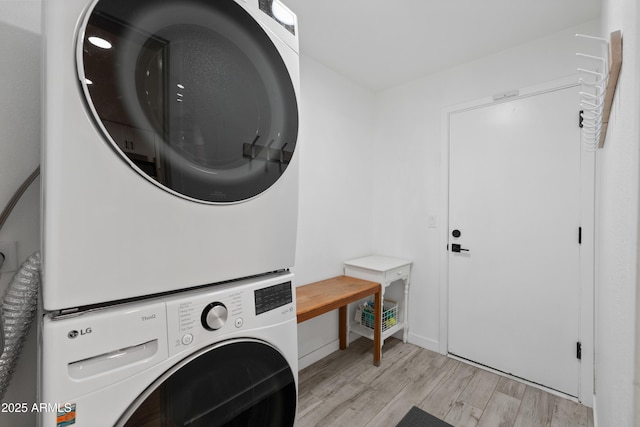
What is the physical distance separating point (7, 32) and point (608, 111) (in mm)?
2009

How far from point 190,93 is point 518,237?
2.32 meters

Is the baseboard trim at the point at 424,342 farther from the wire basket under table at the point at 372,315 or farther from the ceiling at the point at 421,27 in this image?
the ceiling at the point at 421,27

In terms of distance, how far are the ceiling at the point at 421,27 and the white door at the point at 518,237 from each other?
0.44 meters

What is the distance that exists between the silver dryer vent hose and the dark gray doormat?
1771mm

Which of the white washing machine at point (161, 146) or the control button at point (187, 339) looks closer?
the white washing machine at point (161, 146)

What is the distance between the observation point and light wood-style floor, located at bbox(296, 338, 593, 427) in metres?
1.67

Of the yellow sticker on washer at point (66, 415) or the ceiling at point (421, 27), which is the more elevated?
the ceiling at point (421, 27)

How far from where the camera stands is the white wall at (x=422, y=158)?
2158 millimetres

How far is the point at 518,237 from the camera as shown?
207 cm

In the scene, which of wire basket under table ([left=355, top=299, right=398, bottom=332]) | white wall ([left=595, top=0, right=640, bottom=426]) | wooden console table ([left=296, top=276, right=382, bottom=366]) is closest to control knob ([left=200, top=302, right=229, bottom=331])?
white wall ([left=595, top=0, right=640, bottom=426])

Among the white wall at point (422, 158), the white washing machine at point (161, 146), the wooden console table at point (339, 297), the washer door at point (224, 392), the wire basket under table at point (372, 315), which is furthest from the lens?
the wire basket under table at point (372, 315)

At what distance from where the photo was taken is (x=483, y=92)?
2229 mm

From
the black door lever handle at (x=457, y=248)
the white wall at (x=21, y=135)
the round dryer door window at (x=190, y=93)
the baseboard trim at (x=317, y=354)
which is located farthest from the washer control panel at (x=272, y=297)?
the black door lever handle at (x=457, y=248)

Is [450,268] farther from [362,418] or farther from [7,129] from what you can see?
[7,129]
